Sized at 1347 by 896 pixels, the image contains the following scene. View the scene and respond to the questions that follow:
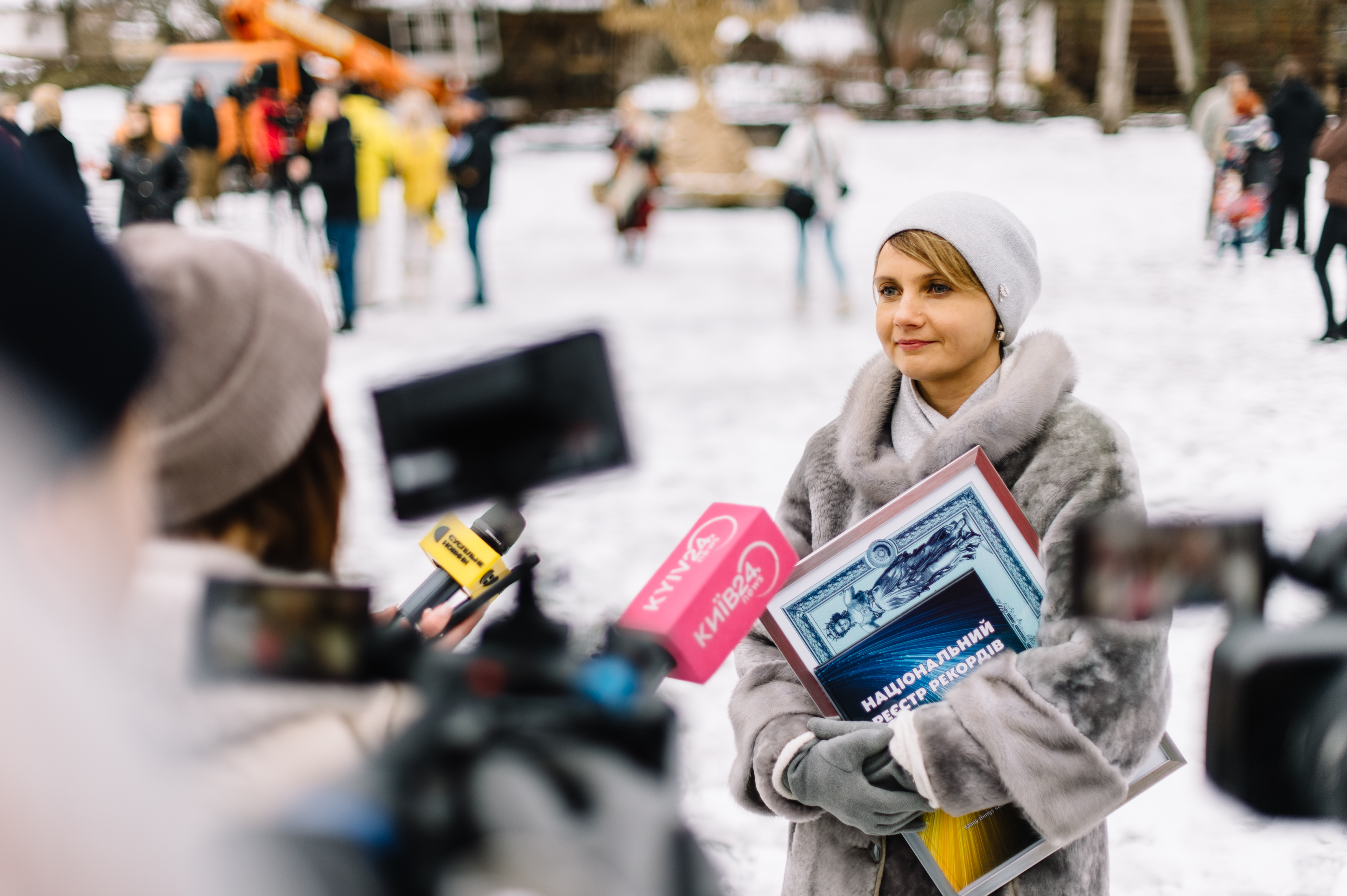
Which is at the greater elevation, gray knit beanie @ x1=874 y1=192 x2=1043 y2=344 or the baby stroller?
gray knit beanie @ x1=874 y1=192 x2=1043 y2=344

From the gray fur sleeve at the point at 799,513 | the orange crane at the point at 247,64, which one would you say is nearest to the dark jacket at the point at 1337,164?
the gray fur sleeve at the point at 799,513

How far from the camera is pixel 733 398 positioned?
5977 millimetres

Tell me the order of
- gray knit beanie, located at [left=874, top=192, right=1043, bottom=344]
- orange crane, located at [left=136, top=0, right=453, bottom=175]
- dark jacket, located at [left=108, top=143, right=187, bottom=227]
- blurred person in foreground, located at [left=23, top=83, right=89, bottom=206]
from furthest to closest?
orange crane, located at [left=136, top=0, right=453, bottom=175] < dark jacket, located at [left=108, top=143, right=187, bottom=227] < blurred person in foreground, located at [left=23, top=83, right=89, bottom=206] < gray knit beanie, located at [left=874, top=192, right=1043, bottom=344]

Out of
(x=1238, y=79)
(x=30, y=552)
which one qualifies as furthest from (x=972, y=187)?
(x=30, y=552)

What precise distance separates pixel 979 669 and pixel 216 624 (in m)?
0.86

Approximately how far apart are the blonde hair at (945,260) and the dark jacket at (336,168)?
6859 mm

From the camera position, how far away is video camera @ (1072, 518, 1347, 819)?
0.60m

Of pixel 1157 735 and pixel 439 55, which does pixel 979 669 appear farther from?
pixel 439 55

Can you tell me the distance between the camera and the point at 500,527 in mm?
1032

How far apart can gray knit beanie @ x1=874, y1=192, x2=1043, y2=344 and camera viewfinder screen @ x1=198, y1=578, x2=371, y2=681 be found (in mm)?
933

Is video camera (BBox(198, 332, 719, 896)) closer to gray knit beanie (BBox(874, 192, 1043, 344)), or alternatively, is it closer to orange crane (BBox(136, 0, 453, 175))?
gray knit beanie (BBox(874, 192, 1043, 344))

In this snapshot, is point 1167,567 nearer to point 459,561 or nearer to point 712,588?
point 712,588

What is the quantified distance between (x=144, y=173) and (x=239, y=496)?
31.3 feet

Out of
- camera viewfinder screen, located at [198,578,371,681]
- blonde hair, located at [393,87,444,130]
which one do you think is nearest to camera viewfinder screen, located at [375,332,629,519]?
camera viewfinder screen, located at [198,578,371,681]
